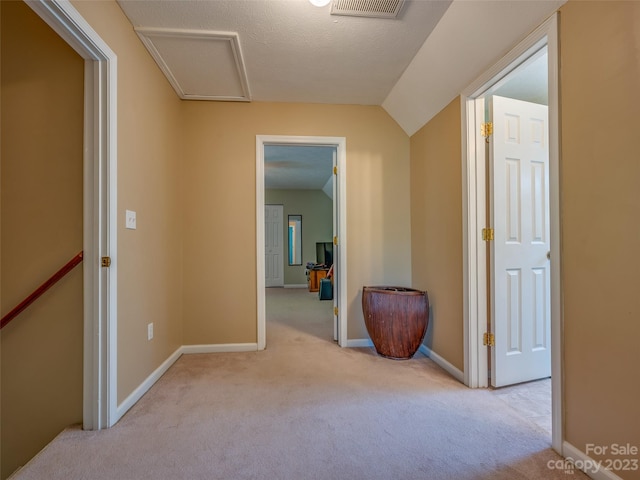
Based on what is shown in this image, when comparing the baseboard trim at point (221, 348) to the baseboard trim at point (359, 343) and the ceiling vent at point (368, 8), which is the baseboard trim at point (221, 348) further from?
the ceiling vent at point (368, 8)

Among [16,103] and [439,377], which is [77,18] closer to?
[16,103]

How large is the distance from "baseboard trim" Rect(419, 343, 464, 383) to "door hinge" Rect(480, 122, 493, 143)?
65.0 inches

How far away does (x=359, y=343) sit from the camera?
118 inches

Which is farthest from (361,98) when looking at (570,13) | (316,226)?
(316,226)

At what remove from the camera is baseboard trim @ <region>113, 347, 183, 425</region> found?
5.77ft

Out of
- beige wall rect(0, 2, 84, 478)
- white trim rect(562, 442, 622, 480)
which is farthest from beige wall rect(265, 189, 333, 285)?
white trim rect(562, 442, 622, 480)

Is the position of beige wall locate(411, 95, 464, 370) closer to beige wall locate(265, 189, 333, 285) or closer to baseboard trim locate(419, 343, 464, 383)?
baseboard trim locate(419, 343, 464, 383)

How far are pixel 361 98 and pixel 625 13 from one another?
1968 millimetres

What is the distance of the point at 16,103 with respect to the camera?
1.72m

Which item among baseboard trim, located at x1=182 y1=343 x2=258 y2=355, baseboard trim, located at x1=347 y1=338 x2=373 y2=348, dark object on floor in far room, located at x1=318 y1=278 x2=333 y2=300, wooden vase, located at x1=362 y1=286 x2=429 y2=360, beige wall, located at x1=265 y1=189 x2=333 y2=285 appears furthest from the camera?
beige wall, located at x1=265 y1=189 x2=333 y2=285

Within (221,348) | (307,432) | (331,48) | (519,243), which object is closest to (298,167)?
(331,48)

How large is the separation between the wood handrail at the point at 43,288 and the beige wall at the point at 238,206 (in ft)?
4.05

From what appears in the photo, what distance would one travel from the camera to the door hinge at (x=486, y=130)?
211 cm

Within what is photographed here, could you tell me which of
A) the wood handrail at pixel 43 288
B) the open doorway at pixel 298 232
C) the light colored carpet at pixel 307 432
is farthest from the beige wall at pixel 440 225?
the open doorway at pixel 298 232
